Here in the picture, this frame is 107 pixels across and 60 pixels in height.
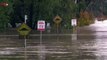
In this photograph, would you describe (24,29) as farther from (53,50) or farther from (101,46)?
(101,46)

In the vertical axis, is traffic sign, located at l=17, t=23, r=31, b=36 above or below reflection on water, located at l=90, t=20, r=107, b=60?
above

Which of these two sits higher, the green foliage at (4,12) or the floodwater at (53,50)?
the green foliage at (4,12)

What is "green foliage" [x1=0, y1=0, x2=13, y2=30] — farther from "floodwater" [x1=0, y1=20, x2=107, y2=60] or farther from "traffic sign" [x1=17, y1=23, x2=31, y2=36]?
"traffic sign" [x1=17, y1=23, x2=31, y2=36]

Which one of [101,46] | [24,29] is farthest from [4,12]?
[101,46]

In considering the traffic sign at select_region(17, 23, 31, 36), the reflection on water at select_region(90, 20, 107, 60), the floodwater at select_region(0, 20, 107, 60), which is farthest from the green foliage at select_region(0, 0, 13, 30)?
the traffic sign at select_region(17, 23, 31, 36)

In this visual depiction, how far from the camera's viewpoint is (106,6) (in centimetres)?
13900

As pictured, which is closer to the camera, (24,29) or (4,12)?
(24,29)

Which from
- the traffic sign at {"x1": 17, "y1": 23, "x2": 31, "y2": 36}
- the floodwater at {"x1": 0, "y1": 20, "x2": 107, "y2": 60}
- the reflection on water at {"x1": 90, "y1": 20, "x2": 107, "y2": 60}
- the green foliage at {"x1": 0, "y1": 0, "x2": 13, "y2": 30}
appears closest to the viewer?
the floodwater at {"x1": 0, "y1": 20, "x2": 107, "y2": 60}

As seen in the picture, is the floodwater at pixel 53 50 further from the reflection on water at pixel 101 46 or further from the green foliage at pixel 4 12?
the green foliage at pixel 4 12

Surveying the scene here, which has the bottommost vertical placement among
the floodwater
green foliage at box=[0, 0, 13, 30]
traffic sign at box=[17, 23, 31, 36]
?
the floodwater

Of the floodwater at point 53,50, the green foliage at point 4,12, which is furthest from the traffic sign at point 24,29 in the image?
the green foliage at point 4,12

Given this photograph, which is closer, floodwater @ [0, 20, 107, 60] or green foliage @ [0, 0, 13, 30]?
floodwater @ [0, 20, 107, 60]

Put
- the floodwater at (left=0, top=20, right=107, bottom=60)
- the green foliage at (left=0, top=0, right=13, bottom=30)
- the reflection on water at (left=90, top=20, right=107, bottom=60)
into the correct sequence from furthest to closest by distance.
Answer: the green foliage at (left=0, top=0, right=13, bottom=30), the reflection on water at (left=90, top=20, right=107, bottom=60), the floodwater at (left=0, top=20, right=107, bottom=60)

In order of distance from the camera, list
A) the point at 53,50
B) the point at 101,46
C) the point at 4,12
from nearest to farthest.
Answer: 1. the point at 53,50
2. the point at 101,46
3. the point at 4,12
